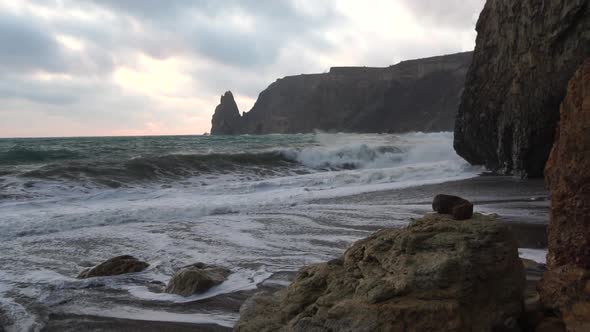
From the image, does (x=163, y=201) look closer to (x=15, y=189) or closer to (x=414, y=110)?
(x=15, y=189)

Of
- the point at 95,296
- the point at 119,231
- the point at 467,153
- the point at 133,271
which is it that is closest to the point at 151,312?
the point at 95,296

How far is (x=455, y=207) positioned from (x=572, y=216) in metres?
0.70

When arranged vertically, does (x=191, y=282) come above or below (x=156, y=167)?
below

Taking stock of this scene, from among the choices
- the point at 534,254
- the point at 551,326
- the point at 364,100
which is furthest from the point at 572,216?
the point at 364,100

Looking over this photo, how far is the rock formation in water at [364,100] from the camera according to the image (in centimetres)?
7962

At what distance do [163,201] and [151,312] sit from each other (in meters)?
6.25

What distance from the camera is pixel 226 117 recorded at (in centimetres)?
10912

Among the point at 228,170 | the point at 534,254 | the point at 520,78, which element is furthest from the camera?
the point at 228,170

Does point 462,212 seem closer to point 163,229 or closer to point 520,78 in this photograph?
point 163,229

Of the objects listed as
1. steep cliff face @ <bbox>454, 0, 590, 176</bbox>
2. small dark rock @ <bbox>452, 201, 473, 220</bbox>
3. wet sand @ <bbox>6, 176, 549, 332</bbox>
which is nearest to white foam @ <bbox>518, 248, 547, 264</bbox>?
wet sand @ <bbox>6, 176, 549, 332</bbox>

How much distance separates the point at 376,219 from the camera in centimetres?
741

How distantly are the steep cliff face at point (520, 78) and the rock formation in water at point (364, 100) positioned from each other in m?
61.8

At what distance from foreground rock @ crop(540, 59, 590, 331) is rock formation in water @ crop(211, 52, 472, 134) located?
72.4 m

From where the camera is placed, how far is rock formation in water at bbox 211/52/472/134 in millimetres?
79625
